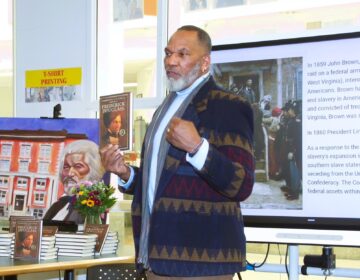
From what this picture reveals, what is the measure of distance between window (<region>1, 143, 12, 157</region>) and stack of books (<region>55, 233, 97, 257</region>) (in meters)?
0.83

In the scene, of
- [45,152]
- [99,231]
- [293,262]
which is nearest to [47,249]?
[99,231]

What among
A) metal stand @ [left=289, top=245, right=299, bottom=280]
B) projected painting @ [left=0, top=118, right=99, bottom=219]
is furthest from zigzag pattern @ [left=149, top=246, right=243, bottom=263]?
projected painting @ [left=0, top=118, right=99, bottom=219]

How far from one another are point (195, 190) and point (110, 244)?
1.74 meters

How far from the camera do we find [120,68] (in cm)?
468

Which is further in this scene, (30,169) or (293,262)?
(30,169)

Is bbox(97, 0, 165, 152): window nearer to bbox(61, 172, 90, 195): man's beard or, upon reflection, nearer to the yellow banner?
the yellow banner

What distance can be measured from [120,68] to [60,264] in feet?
6.09

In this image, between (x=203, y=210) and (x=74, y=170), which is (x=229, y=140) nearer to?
(x=203, y=210)

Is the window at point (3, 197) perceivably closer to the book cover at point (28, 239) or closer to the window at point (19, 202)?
the window at point (19, 202)

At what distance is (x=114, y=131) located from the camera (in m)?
2.96

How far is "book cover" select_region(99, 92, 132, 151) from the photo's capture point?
289cm

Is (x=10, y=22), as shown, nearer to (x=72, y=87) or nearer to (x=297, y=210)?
(x=72, y=87)

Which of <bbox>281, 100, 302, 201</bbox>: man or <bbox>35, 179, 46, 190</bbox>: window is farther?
<bbox>35, 179, 46, 190</bbox>: window

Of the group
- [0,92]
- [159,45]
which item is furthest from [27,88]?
[0,92]
